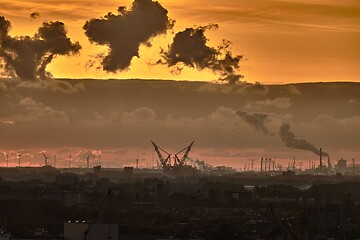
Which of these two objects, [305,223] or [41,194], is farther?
[41,194]

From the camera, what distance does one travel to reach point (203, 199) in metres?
186

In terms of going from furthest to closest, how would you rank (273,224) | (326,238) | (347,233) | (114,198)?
1. (114,198)
2. (273,224)
3. (347,233)
4. (326,238)

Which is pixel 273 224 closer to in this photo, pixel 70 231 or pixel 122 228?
pixel 122 228

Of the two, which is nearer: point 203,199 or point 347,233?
point 347,233

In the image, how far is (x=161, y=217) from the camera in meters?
147

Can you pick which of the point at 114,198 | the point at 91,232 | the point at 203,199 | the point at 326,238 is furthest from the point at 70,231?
the point at 203,199

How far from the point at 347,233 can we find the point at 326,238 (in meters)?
8.72

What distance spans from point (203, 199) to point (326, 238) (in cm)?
6702

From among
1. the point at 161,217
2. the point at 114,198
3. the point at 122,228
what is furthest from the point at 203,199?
the point at 122,228

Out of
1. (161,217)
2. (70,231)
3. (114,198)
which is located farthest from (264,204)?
(70,231)

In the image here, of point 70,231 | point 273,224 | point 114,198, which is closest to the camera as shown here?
point 70,231

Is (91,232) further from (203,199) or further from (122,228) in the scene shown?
(203,199)

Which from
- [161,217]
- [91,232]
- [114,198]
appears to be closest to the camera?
[91,232]

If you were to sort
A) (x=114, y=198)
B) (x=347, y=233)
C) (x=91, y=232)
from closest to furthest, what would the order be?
(x=91, y=232) → (x=347, y=233) → (x=114, y=198)
